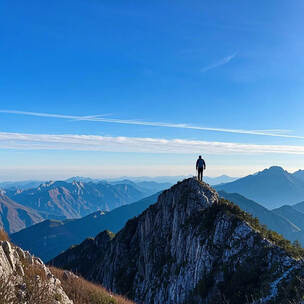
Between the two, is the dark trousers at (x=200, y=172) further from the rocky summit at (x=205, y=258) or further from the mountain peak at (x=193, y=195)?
the rocky summit at (x=205, y=258)

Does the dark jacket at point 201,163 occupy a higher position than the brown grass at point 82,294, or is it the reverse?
the dark jacket at point 201,163

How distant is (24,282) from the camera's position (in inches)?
393

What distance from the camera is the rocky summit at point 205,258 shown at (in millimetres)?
21234

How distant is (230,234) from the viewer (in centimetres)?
2961

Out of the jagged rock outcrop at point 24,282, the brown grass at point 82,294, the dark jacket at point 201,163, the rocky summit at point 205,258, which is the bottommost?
the rocky summit at point 205,258

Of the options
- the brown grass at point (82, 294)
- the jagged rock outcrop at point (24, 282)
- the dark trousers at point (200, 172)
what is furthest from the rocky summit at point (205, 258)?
the jagged rock outcrop at point (24, 282)

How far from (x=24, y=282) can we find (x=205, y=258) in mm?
24906

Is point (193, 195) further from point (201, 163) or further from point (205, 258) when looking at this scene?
point (205, 258)

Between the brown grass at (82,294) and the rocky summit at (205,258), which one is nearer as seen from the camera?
the brown grass at (82,294)

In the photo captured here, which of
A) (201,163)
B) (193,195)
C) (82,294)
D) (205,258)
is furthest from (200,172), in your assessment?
(82,294)

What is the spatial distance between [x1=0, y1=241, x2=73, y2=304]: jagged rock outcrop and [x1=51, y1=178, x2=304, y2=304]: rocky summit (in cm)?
786

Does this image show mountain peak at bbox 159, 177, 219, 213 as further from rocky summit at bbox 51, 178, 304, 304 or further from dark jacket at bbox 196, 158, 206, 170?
dark jacket at bbox 196, 158, 206, 170

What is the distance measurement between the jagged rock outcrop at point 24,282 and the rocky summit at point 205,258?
786cm

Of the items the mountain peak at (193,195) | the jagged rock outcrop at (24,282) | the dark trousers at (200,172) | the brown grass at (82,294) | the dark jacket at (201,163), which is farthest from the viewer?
the mountain peak at (193,195)
